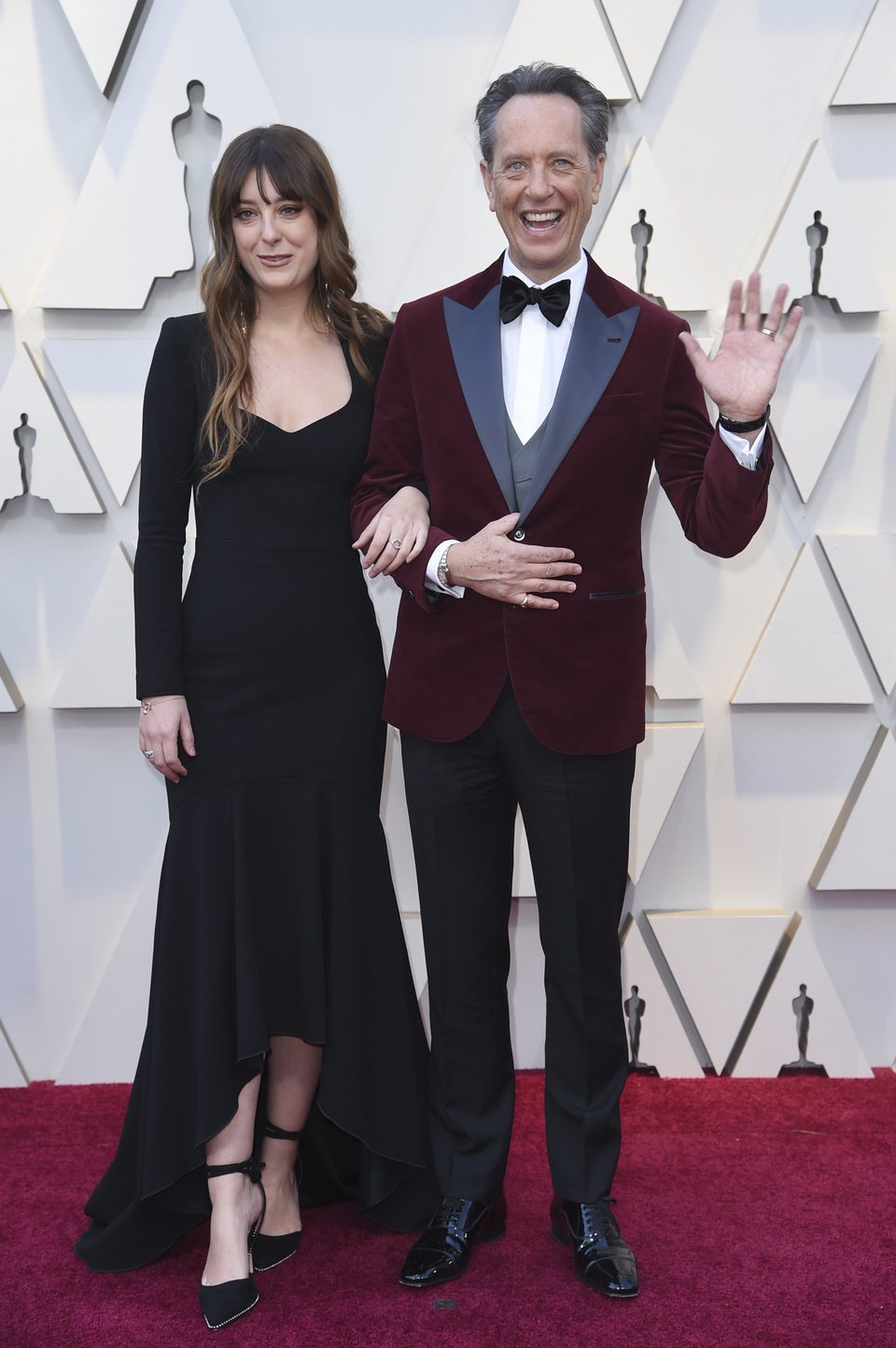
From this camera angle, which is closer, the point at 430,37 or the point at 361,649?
the point at 361,649

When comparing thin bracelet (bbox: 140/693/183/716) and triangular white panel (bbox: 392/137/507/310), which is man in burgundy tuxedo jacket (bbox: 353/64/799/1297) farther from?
triangular white panel (bbox: 392/137/507/310)

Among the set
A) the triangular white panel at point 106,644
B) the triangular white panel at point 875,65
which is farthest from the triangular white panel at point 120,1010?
the triangular white panel at point 875,65

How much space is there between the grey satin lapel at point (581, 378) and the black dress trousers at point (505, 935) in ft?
1.14

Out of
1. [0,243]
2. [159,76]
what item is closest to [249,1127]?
[0,243]

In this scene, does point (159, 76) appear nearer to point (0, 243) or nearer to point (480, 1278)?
point (0, 243)

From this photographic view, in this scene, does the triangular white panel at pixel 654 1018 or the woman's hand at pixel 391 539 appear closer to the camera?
the woman's hand at pixel 391 539

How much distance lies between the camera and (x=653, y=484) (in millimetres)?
2549

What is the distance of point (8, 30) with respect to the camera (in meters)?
2.44

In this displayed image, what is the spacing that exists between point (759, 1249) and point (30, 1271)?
1171mm

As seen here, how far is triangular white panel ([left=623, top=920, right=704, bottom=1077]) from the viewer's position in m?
2.65

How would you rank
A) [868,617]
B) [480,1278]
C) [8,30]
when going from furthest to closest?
[868,617]
[8,30]
[480,1278]

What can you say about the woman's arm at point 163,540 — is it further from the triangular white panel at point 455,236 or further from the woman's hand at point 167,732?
the triangular white panel at point 455,236

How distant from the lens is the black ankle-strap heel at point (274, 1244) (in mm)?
1915

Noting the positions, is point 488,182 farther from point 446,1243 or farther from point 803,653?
point 446,1243
